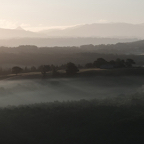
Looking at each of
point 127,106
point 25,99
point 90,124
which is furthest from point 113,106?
point 25,99

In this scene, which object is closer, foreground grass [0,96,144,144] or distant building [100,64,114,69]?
foreground grass [0,96,144,144]

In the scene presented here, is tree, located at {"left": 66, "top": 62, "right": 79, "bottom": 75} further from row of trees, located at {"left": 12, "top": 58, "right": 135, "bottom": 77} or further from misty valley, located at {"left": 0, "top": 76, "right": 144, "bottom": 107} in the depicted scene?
misty valley, located at {"left": 0, "top": 76, "right": 144, "bottom": 107}

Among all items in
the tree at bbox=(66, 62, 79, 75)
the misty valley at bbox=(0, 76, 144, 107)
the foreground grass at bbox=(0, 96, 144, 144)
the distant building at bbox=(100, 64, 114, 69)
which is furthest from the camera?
the distant building at bbox=(100, 64, 114, 69)

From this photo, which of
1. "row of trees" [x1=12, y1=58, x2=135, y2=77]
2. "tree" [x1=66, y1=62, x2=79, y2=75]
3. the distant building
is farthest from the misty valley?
the distant building

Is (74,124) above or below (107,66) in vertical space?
below

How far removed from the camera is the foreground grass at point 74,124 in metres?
30.7

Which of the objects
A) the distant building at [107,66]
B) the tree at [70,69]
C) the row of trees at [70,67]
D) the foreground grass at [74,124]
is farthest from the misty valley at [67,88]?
the foreground grass at [74,124]

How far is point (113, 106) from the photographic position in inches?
1658

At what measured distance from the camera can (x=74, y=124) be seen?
114ft

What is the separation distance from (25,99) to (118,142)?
3181 centimetres

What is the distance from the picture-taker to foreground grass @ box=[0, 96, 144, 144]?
101ft

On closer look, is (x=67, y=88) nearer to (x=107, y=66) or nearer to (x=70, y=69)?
(x=70, y=69)

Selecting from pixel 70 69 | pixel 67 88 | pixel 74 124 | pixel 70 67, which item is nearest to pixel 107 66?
pixel 70 67

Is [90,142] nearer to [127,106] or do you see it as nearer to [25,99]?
[127,106]
